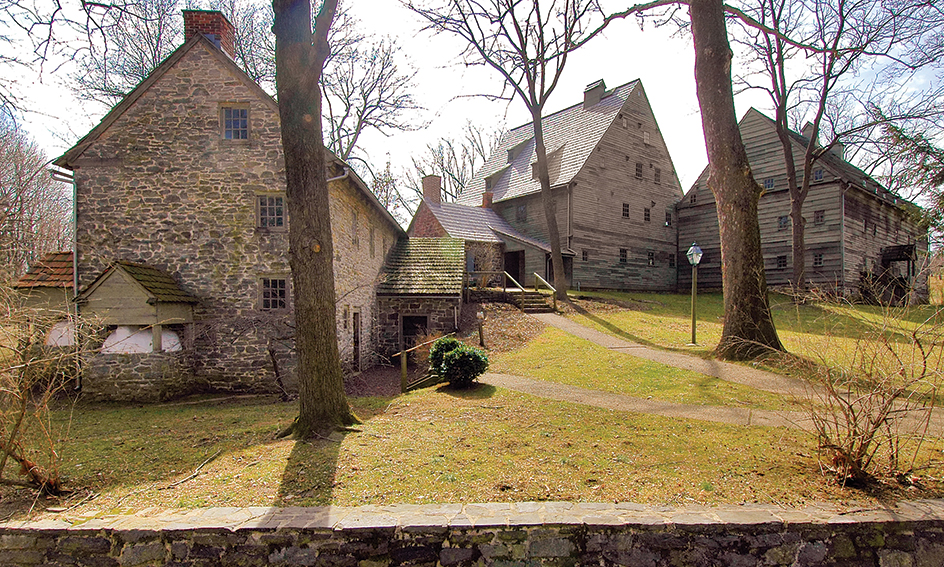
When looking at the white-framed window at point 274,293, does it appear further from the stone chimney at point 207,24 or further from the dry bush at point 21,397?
the dry bush at point 21,397

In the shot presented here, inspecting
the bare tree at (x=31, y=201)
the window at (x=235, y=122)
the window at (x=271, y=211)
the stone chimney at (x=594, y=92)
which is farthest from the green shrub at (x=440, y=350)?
the stone chimney at (x=594, y=92)

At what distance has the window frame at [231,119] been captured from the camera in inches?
489

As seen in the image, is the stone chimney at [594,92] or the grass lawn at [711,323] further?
the stone chimney at [594,92]

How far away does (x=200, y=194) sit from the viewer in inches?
488

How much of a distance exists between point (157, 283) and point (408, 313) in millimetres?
8184

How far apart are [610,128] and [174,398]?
24.1 meters

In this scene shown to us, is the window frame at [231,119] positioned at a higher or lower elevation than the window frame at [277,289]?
higher

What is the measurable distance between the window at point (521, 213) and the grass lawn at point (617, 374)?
14.2 m

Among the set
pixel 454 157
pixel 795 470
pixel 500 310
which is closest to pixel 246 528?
pixel 795 470

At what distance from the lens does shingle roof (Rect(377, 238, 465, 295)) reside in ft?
57.5

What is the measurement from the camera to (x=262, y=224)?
12609mm

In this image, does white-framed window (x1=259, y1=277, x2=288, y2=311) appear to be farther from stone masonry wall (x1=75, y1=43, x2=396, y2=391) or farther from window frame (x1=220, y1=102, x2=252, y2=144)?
window frame (x1=220, y1=102, x2=252, y2=144)

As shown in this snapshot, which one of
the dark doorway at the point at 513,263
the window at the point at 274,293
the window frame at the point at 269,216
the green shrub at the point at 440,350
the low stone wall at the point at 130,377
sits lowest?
the low stone wall at the point at 130,377

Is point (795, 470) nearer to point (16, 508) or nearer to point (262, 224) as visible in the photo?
point (16, 508)
